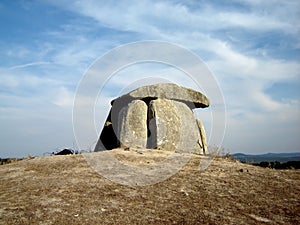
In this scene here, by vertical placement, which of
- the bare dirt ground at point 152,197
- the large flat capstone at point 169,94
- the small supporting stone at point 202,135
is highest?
the large flat capstone at point 169,94

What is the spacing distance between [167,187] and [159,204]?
40.4 inches

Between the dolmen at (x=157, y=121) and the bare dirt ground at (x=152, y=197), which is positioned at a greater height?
the dolmen at (x=157, y=121)

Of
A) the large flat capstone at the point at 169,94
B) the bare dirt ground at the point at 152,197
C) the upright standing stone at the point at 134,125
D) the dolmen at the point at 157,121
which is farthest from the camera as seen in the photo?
the large flat capstone at the point at 169,94

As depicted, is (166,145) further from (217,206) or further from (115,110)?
(217,206)

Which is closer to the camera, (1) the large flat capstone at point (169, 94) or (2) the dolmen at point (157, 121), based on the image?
(2) the dolmen at point (157, 121)

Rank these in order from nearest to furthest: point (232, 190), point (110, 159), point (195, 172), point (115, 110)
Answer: point (232, 190) < point (195, 172) < point (110, 159) < point (115, 110)

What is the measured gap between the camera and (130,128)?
1405 centimetres

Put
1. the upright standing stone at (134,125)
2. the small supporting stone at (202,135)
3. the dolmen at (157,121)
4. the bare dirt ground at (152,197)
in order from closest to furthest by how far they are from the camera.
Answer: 1. the bare dirt ground at (152,197)
2. the upright standing stone at (134,125)
3. the dolmen at (157,121)
4. the small supporting stone at (202,135)

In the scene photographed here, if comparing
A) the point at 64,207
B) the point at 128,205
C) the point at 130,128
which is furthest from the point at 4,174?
the point at 130,128

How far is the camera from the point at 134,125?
46.5ft

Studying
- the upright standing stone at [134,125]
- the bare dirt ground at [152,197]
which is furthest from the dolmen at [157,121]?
the bare dirt ground at [152,197]

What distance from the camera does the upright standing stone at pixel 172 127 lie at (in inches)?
555

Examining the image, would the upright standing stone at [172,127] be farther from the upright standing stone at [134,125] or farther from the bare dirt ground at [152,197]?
the bare dirt ground at [152,197]

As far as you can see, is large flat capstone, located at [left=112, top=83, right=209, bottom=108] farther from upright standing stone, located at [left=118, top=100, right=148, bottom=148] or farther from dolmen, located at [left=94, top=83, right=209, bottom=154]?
upright standing stone, located at [left=118, top=100, right=148, bottom=148]
